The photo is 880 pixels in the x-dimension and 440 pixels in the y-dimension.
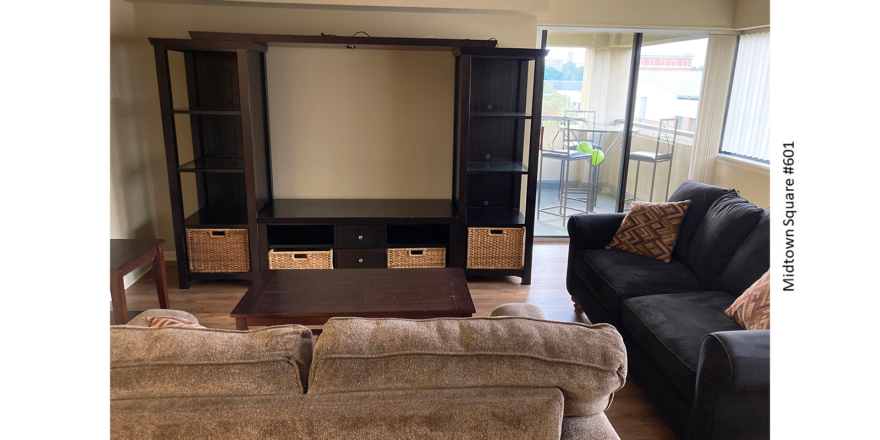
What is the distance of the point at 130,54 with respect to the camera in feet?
11.1

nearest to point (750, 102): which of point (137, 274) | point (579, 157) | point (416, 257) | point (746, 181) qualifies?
point (746, 181)

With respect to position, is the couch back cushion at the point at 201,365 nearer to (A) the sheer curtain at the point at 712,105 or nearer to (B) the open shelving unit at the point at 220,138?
(B) the open shelving unit at the point at 220,138

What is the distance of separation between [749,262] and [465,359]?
177 centimetres

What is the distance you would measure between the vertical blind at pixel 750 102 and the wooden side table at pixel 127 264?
3.86m

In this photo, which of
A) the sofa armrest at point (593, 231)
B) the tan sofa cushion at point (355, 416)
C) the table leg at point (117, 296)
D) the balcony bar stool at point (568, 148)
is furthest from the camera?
the balcony bar stool at point (568, 148)

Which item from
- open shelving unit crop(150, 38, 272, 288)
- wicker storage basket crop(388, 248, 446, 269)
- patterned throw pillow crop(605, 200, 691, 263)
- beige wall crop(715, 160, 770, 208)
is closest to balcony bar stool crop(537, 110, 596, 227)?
beige wall crop(715, 160, 770, 208)

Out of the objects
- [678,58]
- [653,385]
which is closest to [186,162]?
[653,385]

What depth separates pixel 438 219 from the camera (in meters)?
3.41

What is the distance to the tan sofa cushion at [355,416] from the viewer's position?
1.02 m

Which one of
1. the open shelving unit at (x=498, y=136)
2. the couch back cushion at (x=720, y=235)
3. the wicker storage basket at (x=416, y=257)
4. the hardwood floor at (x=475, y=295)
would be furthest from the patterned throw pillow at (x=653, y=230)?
the wicker storage basket at (x=416, y=257)
